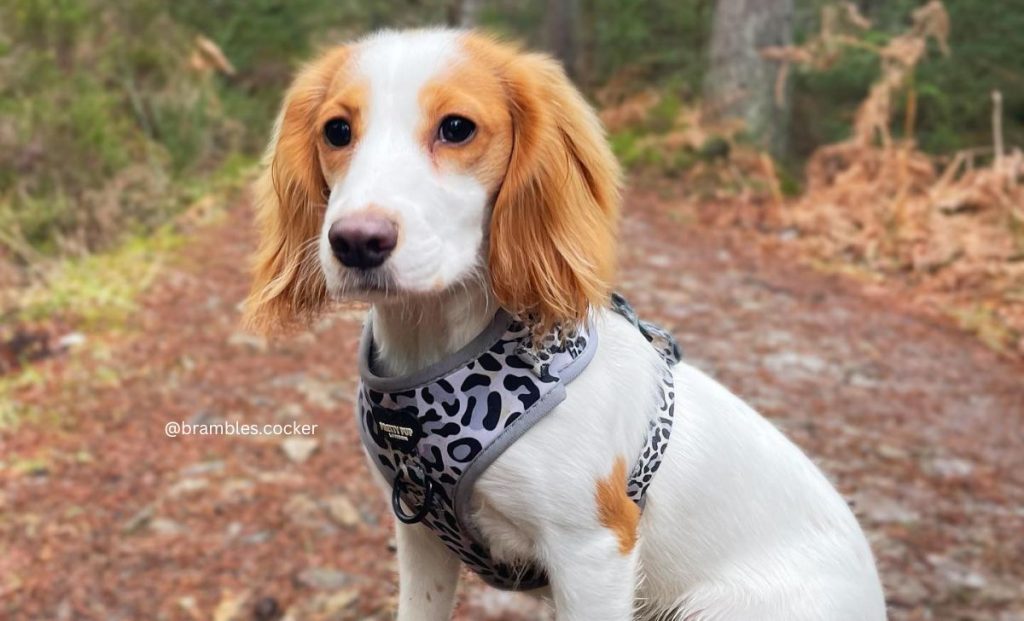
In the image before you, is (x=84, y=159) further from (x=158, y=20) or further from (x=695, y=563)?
(x=695, y=563)

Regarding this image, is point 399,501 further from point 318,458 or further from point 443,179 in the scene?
point 318,458

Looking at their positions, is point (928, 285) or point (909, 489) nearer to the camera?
point (909, 489)

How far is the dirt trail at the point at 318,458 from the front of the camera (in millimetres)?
3531

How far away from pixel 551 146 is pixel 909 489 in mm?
3200

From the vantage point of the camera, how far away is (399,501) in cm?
221

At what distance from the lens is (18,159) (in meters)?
7.19

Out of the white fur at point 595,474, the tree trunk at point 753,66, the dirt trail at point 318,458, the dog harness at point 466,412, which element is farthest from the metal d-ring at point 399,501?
the tree trunk at point 753,66

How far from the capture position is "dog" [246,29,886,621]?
182cm

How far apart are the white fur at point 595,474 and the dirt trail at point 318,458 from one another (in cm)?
131

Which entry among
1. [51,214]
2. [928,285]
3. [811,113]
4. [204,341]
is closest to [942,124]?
[811,113]

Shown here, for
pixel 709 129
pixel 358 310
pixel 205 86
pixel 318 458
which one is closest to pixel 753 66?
pixel 709 129

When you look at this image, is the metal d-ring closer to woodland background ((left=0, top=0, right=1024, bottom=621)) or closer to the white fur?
the white fur

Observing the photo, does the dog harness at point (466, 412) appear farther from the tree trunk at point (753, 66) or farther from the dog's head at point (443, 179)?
the tree trunk at point (753, 66)

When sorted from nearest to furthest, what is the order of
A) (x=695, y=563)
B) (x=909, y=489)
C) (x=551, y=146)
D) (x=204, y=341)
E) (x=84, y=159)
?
(x=551, y=146)
(x=695, y=563)
(x=909, y=489)
(x=204, y=341)
(x=84, y=159)
